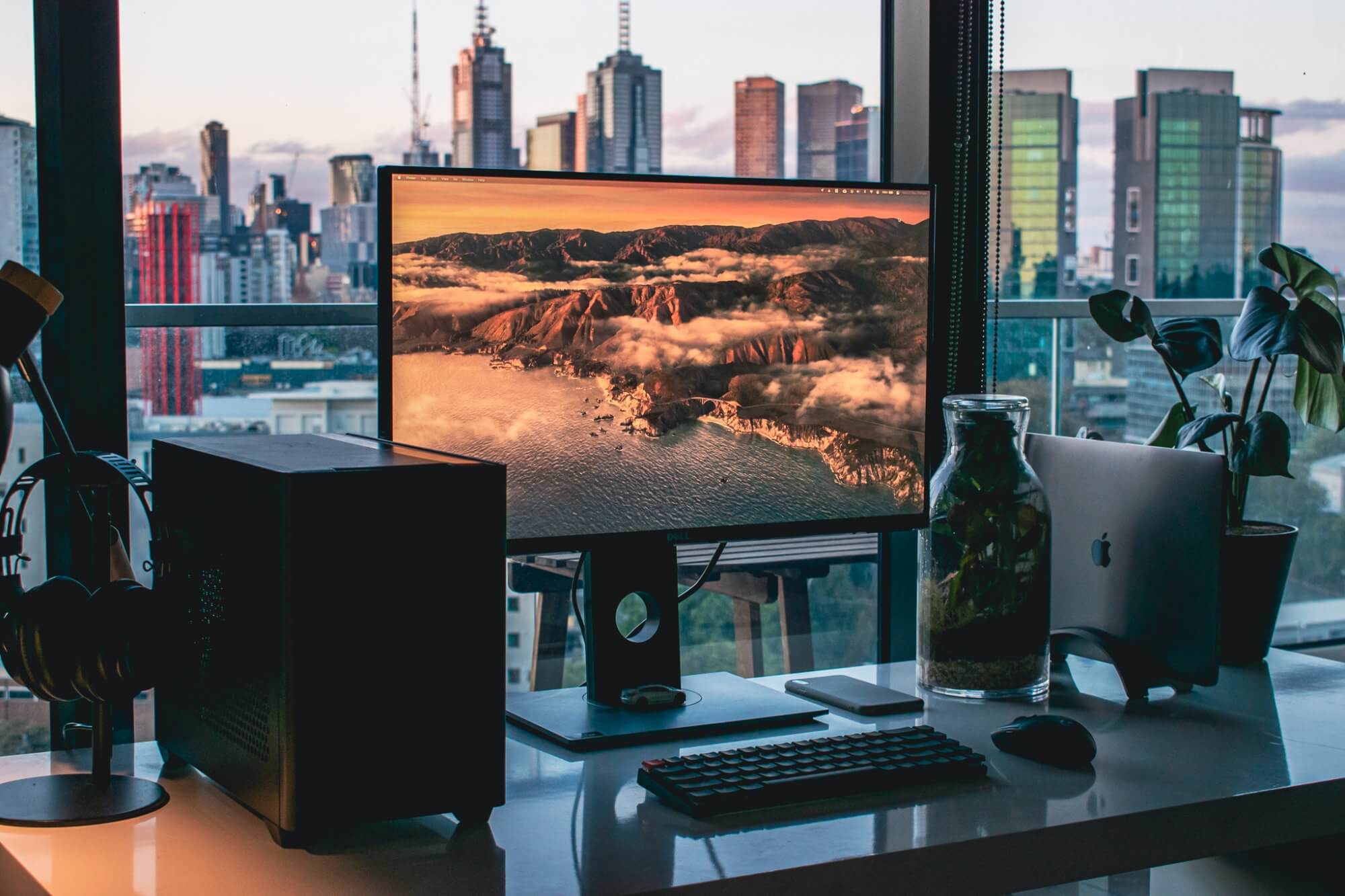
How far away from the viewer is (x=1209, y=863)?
1.55 metres

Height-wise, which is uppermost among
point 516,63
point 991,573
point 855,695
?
point 516,63

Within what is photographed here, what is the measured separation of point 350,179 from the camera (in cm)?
258

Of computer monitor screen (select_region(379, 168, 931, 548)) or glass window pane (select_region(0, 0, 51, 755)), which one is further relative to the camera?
glass window pane (select_region(0, 0, 51, 755))

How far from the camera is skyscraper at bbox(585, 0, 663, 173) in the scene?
280 cm

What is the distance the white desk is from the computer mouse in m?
0.02

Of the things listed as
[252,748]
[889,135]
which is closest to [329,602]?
[252,748]

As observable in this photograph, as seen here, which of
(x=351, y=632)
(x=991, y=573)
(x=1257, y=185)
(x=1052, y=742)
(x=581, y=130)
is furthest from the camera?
(x=1257, y=185)

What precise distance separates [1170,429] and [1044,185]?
187cm

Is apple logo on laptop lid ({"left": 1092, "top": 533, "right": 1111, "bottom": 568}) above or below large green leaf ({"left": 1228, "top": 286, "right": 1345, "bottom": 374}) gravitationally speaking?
below

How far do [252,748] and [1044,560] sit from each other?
851 millimetres

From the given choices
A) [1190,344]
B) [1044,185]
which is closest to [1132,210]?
[1044,185]

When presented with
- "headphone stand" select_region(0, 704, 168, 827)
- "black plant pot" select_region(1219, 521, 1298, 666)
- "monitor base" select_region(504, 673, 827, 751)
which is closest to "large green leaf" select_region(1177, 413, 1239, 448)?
"black plant pot" select_region(1219, 521, 1298, 666)

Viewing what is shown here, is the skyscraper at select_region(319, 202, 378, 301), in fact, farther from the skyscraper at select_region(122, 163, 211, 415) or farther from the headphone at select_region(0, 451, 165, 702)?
the headphone at select_region(0, 451, 165, 702)

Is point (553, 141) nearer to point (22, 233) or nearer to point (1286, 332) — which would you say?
point (22, 233)
